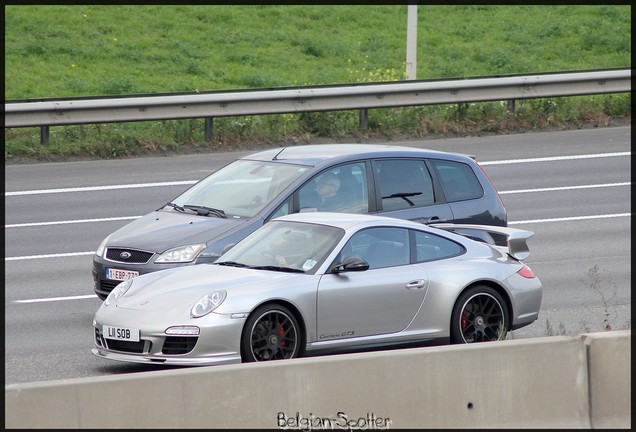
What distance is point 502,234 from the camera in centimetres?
1146

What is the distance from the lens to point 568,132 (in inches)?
885

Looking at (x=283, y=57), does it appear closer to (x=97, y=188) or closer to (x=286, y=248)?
(x=97, y=188)

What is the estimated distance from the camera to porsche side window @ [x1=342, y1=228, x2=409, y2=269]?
1010 centimetres

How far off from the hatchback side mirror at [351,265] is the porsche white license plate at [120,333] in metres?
1.72

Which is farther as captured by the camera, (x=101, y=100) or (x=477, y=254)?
(x=101, y=100)

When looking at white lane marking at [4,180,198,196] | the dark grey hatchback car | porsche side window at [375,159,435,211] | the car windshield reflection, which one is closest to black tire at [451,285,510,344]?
the car windshield reflection

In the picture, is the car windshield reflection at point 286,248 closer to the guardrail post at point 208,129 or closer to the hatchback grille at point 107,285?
the hatchback grille at point 107,285

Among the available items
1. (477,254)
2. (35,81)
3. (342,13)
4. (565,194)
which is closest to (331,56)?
(342,13)

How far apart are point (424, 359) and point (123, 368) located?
3663 mm

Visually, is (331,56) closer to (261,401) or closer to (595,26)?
(595,26)

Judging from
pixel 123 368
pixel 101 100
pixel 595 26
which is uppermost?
pixel 595 26

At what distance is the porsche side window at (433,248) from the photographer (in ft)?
34.2

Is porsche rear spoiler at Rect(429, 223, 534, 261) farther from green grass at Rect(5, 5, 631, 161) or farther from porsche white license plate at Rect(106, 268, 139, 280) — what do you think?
green grass at Rect(5, 5, 631, 161)

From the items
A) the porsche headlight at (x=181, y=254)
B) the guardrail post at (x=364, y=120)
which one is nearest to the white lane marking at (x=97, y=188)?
the guardrail post at (x=364, y=120)
